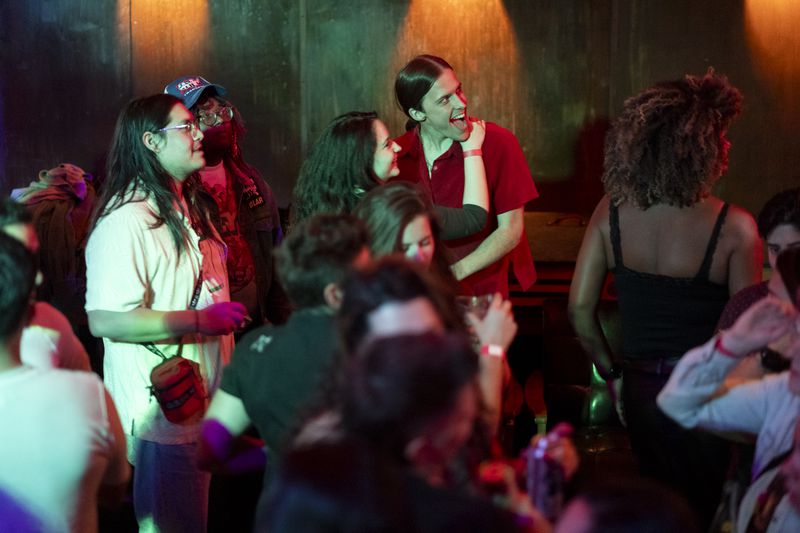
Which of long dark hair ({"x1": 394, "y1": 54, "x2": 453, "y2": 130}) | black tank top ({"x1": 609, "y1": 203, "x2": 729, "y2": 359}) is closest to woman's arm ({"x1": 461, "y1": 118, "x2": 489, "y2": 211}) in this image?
long dark hair ({"x1": 394, "y1": 54, "x2": 453, "y2": 130})

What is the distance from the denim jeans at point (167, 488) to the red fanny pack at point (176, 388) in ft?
0.40

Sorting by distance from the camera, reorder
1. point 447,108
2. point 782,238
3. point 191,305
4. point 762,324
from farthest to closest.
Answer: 1. point 447,108
2. point 191,305
3. point 782,238
4. point 762,324

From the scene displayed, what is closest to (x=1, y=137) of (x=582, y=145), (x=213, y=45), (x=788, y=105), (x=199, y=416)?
(x=213, y=45)

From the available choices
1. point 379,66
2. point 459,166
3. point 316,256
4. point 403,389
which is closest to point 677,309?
point 459,166

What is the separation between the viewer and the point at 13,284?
1.96m

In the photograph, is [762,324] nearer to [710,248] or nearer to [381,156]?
[710,248]

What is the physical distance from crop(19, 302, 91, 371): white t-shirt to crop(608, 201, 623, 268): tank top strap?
5.13 feet

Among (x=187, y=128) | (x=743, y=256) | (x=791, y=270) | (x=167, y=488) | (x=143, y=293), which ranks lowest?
(x=167, y=488)

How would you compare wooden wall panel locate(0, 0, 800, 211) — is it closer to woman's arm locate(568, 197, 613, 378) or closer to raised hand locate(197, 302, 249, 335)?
woman's arm locate(568, 197, 613, 378)

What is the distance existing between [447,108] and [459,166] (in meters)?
0.22

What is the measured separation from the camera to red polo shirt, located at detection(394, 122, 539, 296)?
3.51 metres

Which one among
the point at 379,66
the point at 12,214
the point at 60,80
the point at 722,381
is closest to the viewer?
the point at 722,381

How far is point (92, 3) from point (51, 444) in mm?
4439

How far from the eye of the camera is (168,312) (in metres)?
2.84
